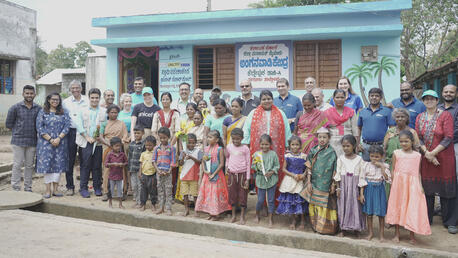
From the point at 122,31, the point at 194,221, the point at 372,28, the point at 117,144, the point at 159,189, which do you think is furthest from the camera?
the point at 122,31

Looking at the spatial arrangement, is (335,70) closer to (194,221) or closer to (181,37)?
(181,37)

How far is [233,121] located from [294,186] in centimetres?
128

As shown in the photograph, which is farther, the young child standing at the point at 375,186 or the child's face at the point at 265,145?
the child's face at the point at 265,145

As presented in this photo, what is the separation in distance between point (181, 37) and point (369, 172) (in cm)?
662

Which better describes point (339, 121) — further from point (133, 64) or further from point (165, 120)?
point (133, 64)

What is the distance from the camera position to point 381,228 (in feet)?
13.4

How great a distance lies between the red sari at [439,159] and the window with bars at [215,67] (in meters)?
5.79

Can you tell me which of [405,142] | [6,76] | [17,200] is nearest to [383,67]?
[405,142]

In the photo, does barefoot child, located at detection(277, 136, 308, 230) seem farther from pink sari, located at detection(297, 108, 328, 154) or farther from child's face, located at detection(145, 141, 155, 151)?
child's face, located at detection(145, 141, 155, 151)

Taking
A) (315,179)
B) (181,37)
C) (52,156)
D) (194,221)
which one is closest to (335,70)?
(181,37)

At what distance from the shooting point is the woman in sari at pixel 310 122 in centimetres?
468

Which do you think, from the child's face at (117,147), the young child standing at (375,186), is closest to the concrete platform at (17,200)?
the child's face at (117,147)

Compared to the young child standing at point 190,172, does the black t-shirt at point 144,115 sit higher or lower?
higher

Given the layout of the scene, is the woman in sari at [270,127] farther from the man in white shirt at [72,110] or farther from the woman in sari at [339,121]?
the man in white shirt at [72,110]
